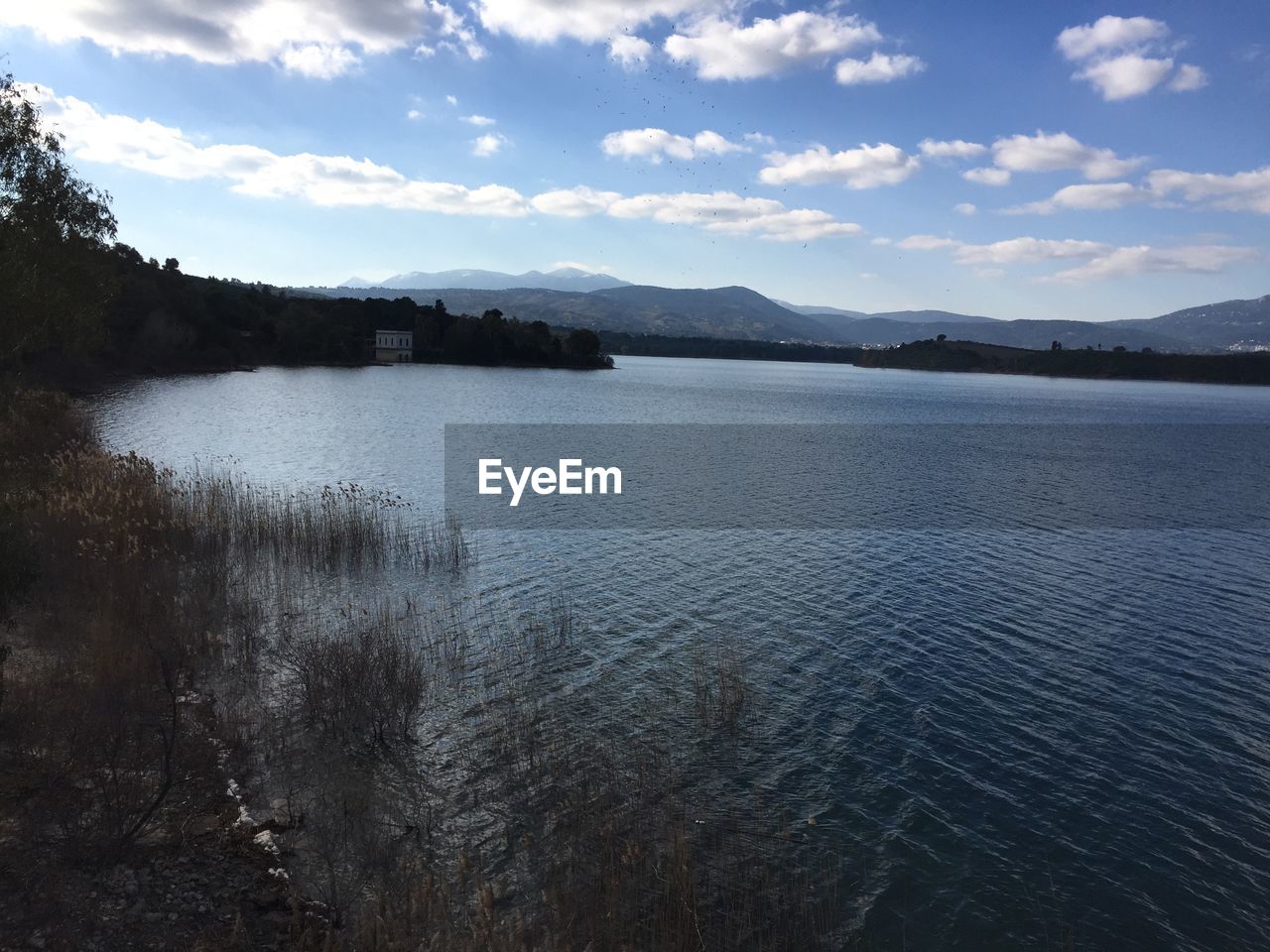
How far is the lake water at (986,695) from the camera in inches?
476

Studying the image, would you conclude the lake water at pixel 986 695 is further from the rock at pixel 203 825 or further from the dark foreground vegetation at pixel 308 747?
the rock at pixel 203 825

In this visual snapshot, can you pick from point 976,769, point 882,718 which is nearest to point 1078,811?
point 976,769

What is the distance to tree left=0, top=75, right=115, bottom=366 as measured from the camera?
65.3ft

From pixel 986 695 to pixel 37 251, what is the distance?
1113 inches

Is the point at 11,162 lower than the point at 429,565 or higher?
higher

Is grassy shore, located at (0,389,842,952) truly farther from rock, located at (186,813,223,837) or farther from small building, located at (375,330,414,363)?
small building, located at (375,330,414,363)

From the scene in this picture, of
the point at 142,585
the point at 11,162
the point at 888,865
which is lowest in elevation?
the point at 888,865

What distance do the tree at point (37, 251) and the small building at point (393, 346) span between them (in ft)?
477

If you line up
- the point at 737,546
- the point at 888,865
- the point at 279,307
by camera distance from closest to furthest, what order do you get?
the point at 888,865 → the point at 737,546 → the point at 279,307

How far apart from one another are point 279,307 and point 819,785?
162 metres

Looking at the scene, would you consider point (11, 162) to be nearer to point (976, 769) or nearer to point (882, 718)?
point (882, 718)

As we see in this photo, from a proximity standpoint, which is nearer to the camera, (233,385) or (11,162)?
(11,162)

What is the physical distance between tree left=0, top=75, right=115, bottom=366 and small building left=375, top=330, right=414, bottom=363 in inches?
5729

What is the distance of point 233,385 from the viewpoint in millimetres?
96688
